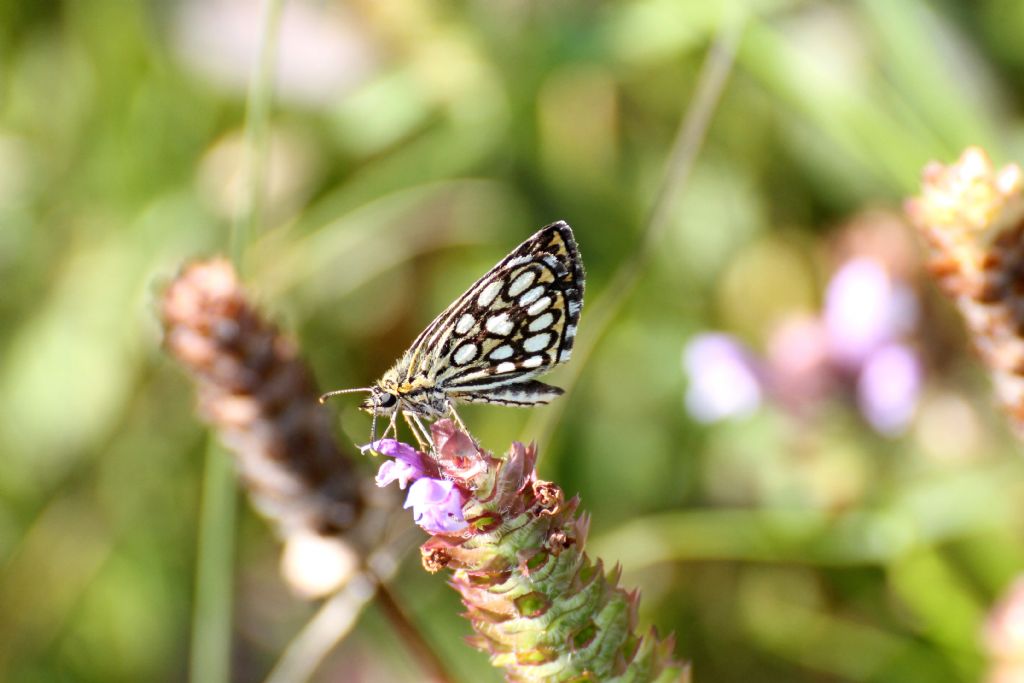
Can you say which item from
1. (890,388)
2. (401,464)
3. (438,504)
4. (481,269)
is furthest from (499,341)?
(481,269)

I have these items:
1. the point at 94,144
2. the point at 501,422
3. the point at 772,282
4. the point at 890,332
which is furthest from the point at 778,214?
the point at 94,144

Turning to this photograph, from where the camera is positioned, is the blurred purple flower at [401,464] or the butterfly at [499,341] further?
the butterfly at [499,341]

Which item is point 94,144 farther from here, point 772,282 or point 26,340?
point 772,282

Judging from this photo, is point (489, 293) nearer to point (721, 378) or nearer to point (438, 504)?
point (438, 504)

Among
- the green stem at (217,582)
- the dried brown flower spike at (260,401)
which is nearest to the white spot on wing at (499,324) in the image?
the dried brown flower spike at (260,401)

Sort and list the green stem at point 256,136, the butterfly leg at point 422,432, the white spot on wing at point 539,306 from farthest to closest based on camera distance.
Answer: the green stem at point 256,136 < the white spot on wing at point 539,306 < the butterfly leg at point 422,432

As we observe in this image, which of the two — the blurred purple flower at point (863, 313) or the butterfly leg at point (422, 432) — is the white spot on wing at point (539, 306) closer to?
the butterfly leg at point (422, 432)

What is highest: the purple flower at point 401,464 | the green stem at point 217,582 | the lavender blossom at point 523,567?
the green stem at point 217,582
